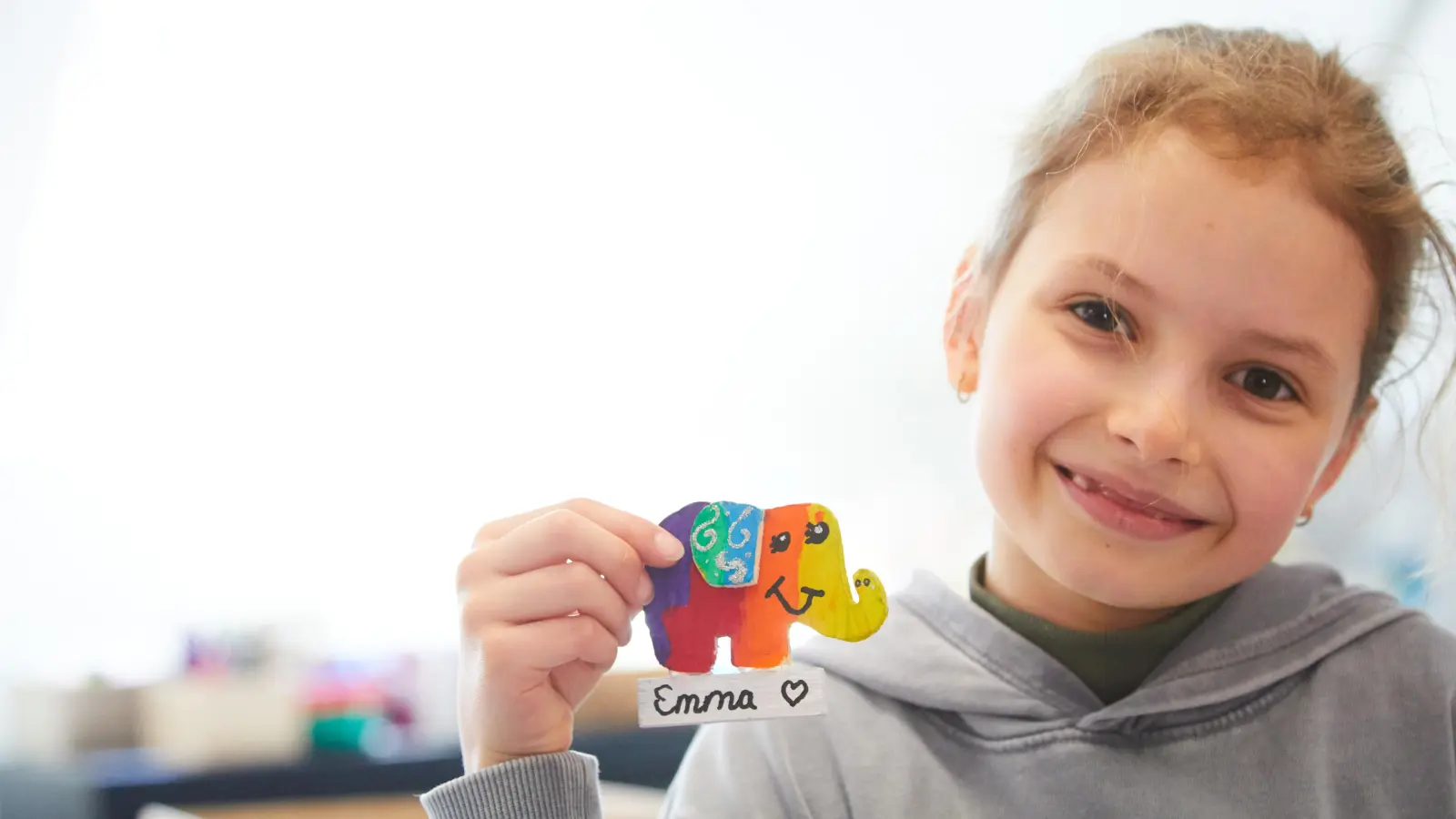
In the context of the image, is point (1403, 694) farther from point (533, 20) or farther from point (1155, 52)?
point (533, 20)

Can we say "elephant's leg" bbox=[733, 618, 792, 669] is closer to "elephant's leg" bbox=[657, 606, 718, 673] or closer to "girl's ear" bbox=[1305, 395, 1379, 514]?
"elephant's leg" bbox=[657, 606, 718, 673]

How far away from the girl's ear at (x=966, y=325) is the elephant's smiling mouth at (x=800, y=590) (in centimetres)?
30

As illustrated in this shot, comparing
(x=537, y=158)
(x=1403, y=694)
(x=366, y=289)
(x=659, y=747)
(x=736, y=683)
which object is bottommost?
(x=659, y=747)

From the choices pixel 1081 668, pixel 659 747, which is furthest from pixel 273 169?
pixel 1081 668

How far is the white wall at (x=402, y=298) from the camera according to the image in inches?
53.6

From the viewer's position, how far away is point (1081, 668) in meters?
0.91

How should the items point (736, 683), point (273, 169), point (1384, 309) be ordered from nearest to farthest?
1. point (736, 683)
2. point (1384, 309)
3. point (273, 169)

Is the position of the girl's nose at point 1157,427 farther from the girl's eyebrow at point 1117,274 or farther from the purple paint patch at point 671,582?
the purple paint patch at point 671,582

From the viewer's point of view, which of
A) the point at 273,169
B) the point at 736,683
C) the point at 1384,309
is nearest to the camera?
the point at 736,683

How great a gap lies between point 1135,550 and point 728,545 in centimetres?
32

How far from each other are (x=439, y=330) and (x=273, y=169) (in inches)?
11.4

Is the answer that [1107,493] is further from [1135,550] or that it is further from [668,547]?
[668,547]

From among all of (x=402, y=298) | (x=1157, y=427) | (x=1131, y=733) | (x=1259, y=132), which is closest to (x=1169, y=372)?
(x=1157, y=427)

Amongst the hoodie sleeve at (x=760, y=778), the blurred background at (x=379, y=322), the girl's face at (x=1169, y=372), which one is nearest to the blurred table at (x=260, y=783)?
the blurred background at (x=379, y=322)
